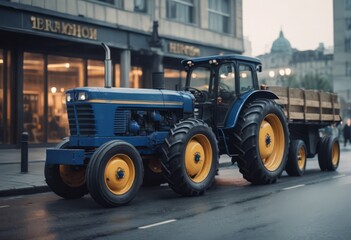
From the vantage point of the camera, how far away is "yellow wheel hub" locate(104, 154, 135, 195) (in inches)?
338

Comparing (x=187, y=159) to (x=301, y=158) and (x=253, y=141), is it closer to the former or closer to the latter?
(x=253, y=141)

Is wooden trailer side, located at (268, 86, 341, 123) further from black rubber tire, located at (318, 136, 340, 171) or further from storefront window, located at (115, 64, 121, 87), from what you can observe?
storefront window, located at (115, 64, 121, 87)

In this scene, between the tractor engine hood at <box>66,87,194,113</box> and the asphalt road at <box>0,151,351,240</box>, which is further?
the tractor engine hood at <box>66,87,194,113</box>

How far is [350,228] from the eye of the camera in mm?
6953

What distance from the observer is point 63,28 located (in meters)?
21.3

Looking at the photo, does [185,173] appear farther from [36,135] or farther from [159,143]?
[36,135]

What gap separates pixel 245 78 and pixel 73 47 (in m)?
13.4

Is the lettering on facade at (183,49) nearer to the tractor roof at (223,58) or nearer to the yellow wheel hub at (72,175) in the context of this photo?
the tractor roof at (223,58)

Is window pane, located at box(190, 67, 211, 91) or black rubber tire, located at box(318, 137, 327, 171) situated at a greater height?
window pane, located at box(190, 67, 211, 91)

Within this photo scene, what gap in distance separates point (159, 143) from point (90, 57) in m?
15.5

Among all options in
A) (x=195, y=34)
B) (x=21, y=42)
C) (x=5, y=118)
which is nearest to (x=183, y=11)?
(x=195, y=34)

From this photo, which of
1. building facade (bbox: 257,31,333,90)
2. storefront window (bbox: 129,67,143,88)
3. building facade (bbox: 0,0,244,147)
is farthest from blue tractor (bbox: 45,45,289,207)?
building facade (bbox: 257,31,333,90)

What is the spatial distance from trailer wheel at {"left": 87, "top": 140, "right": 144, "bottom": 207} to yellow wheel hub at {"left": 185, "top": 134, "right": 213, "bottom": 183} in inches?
44.8

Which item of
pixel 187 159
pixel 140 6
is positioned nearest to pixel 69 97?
pixel 187 159
